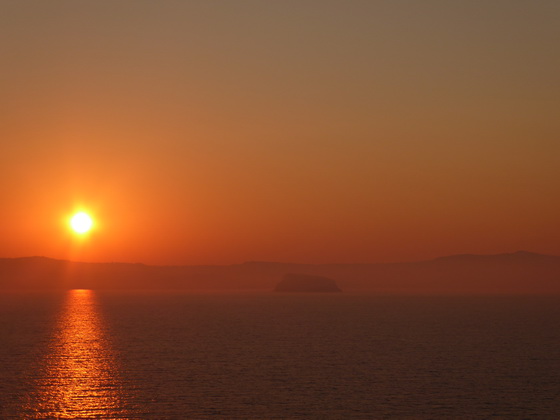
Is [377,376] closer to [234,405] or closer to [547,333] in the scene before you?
[234,405]

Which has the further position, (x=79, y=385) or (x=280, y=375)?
(x=280, y=375)

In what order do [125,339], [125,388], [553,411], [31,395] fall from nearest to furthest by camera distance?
[553,411] < [31,395] < [125,388] < [125,339]

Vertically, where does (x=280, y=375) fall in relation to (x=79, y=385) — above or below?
below

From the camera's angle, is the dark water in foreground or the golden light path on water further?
the dark water in foreground

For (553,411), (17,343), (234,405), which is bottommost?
(553,411)

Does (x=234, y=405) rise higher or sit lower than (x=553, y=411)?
higher

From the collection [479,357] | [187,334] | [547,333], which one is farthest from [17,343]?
[547,333]

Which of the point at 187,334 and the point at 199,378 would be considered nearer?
the point at 199,378

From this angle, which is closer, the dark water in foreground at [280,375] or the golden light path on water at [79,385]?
the golden light path on water at [79,385]

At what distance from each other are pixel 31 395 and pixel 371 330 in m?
95.8

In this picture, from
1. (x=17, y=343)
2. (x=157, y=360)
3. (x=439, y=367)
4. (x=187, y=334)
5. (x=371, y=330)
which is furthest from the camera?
(x=371, y=330)

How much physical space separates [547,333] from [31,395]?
11518 cm

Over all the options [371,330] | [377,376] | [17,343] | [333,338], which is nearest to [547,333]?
[371,330]

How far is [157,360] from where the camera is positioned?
284 ft
